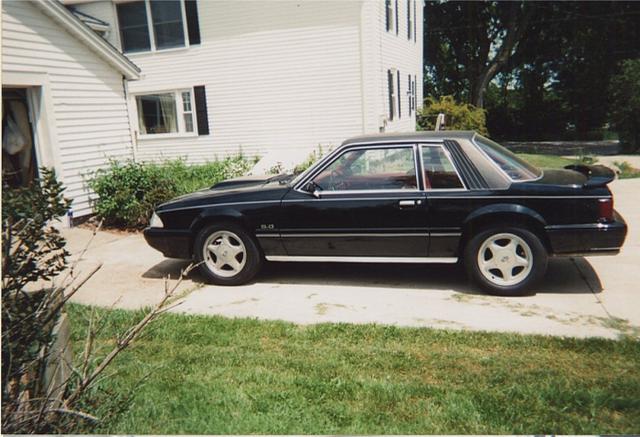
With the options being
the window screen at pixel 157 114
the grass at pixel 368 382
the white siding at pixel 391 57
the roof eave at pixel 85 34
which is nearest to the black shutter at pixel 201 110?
the window screen at pixel 157 114

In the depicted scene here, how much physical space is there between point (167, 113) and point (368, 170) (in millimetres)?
12268

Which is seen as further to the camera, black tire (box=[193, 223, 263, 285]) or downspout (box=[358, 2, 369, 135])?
downspout (box=[358, 2, 369, 135])

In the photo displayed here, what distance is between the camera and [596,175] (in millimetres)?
5355

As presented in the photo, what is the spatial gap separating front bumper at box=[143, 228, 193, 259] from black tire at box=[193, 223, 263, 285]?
0.44ft

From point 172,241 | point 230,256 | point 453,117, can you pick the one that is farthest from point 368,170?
point 453,117

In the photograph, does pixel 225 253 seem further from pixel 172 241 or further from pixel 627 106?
pixel 627 106

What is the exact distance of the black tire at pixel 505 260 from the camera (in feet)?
16.3

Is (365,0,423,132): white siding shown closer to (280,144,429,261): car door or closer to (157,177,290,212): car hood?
(157,177,290,212): car hood

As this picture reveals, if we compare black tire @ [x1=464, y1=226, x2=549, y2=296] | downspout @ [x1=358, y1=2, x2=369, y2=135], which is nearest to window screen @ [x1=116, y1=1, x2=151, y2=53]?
downspout @ [x1=358, y1=2, x2=369, y2=135]

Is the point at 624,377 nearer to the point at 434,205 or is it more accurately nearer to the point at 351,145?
the point at 434,205

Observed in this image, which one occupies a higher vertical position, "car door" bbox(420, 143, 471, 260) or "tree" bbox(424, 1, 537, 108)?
"tree" bbox(424, 1, 537, 108)

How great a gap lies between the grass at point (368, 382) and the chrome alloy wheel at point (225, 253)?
1.35 meters

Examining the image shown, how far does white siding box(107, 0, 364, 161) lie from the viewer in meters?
13.9

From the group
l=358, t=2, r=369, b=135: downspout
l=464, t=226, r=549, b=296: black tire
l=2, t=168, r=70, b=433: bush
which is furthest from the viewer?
l=358, t=2, r=369, b=135: downspout
